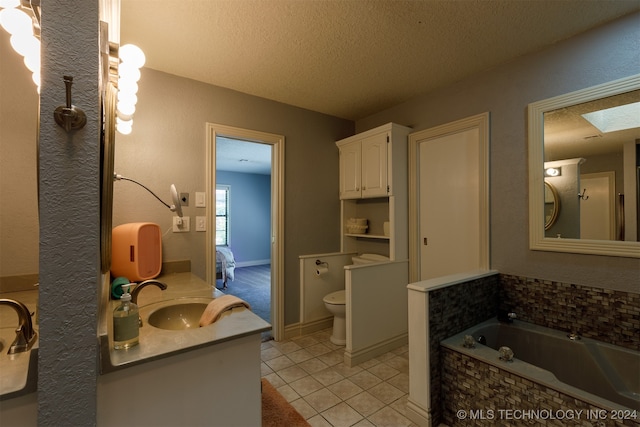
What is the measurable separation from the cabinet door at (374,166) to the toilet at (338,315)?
1123 mm

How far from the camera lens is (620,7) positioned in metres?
1.61

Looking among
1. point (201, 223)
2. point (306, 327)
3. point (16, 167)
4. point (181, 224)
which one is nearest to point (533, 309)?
point (306, 327)

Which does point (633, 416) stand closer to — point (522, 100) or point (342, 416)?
point (342, 416)

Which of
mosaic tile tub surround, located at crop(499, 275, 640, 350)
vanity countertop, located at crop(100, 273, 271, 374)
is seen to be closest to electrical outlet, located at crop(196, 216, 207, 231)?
vanity countertop, located at crop(100, 273, 271, 374)

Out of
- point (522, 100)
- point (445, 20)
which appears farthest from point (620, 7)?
point (445, 20)

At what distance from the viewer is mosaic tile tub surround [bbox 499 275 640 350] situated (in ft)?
5.41

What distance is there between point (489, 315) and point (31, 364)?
98.7 inches

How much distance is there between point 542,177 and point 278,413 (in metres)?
2.40

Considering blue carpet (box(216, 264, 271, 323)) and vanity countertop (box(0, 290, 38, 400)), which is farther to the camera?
blue carpet (box(216, 264, 271, 323))

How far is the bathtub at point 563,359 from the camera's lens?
4.82ft

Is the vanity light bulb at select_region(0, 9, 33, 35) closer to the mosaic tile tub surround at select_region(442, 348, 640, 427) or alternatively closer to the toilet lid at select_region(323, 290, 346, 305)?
the mosaic tile tub surround at select_region(442, 348, 640, 427)

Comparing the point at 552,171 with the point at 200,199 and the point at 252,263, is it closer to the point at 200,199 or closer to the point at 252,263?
the point at 200,199

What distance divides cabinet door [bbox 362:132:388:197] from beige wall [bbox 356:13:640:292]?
0.61 meters

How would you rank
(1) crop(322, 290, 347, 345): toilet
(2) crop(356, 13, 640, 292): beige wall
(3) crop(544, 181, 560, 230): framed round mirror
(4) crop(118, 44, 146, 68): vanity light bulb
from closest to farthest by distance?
(4) crop(118, 44, 146, 68): vanity light bulb, (2) crop(356, 13, 640, 292): beige wall, (3) crop(544, 181, 560, 230): framed round mirror, (1) crop(322, 290, 347, 345): toilet
